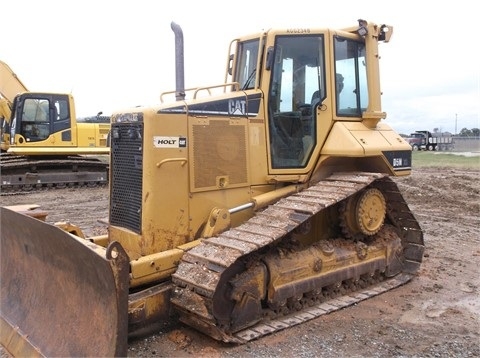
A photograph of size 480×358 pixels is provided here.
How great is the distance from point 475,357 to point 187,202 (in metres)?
3.01

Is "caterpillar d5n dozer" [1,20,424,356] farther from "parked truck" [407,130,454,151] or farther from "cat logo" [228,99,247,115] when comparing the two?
"parked truck" [407,130,454,151]

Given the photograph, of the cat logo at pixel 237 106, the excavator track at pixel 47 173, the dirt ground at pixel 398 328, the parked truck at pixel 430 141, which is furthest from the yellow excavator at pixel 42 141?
the parked truck at pixel 430 141

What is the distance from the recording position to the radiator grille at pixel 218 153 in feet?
17.3

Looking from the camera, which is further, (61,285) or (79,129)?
(79,129)

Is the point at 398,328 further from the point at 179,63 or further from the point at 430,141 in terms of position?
the point at 430,141

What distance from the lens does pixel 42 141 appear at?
15.8 metres

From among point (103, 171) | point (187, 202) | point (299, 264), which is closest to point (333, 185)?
point (299, 264)

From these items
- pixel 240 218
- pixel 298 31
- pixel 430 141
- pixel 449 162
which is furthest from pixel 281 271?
pixel 430 141

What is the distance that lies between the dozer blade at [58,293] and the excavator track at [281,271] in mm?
738

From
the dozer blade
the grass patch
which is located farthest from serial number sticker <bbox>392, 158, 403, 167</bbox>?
the grass patch

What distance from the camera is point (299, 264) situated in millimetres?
5219

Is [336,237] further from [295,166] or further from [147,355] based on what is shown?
[147,355]

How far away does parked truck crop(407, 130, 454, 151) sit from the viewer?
42938mm

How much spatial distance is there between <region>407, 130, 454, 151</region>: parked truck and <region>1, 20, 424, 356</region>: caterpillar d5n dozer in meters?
38.6
